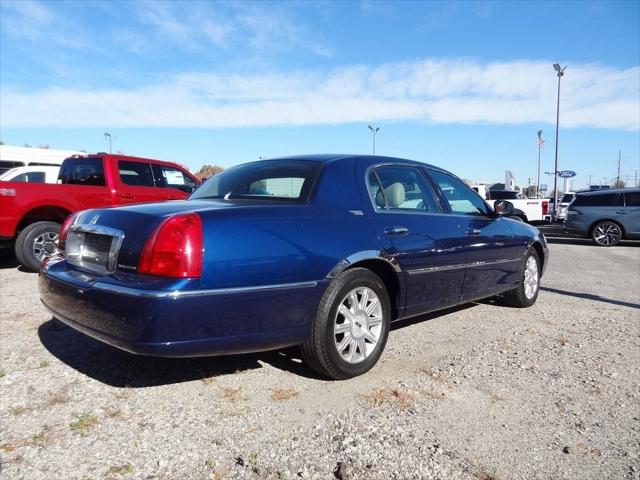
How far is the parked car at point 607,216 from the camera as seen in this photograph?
1348cm

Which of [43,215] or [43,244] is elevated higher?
[43,215]

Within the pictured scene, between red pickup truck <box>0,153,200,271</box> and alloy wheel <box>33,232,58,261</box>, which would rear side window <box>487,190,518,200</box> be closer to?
red pickup truck <box>0,153,200,271</box>

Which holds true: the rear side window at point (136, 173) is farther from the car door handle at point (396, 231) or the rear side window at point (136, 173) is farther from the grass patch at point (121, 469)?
the grass patch at point (121, 469)

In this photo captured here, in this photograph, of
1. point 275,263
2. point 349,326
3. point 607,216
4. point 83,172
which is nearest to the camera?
point 275,263

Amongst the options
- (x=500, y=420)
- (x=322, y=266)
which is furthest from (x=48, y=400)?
(x=500, y=420)

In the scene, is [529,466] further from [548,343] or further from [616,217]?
[616,217]

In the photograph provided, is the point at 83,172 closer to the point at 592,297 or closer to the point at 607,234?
the point at 592,297

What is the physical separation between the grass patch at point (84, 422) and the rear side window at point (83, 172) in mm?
6020

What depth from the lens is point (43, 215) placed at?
757 centimetres

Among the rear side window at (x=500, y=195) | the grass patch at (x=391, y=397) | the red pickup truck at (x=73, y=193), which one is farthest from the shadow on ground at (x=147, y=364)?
the rear side window at (x=500, y=195)

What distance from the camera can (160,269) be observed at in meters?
2.72

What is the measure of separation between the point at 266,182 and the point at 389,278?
1.15 m

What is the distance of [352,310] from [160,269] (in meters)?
1.30

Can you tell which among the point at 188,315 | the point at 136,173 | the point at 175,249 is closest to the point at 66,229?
the point at 175,249
